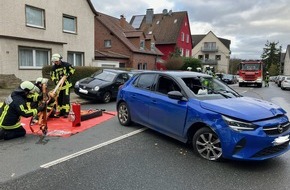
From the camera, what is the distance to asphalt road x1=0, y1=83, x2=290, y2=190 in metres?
3.95

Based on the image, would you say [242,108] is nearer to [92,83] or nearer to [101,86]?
[101,86]

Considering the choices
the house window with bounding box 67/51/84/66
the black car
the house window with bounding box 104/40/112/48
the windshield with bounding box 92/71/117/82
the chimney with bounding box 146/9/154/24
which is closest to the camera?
the black car

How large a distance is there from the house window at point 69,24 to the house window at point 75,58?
1.83m

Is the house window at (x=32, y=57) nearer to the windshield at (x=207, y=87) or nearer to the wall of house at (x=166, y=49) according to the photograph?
the windshield at (x=207, y=87)

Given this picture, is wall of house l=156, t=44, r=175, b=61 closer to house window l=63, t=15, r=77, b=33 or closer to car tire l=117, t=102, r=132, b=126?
house window l=63, t=15, r=77, b=33

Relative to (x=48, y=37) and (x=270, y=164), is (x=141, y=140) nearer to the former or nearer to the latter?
(x=270, y=164)

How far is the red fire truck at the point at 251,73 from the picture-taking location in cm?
2906

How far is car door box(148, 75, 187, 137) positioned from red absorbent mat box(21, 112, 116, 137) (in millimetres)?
2022

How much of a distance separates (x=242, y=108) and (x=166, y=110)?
1539 mm

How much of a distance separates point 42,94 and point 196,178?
449 cm

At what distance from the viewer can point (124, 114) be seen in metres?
7.40

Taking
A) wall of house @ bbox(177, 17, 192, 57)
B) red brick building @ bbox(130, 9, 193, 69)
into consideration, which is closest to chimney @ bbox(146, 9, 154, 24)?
red brick building @ bbox(130, 9, 193, 69)

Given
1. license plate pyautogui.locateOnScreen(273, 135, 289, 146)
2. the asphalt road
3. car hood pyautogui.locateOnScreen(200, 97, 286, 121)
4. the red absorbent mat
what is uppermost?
car hood pyautogui.locateOnScreen(200, 97, 286, 121)

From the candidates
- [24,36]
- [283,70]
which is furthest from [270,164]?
[283,70]
